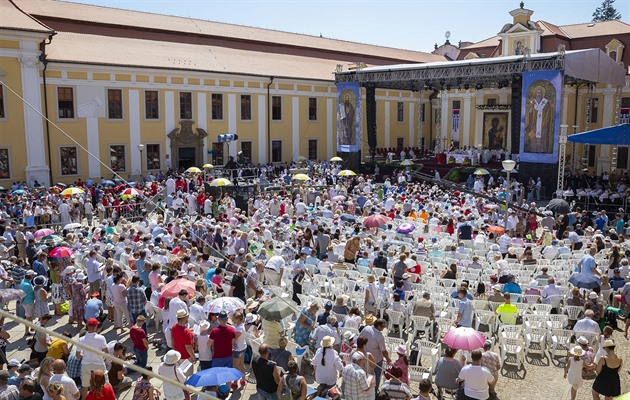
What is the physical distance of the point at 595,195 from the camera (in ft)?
79.7

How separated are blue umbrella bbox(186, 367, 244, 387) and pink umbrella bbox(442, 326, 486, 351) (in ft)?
9.52

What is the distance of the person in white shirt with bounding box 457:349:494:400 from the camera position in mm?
6586

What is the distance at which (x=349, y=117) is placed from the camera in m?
34.6

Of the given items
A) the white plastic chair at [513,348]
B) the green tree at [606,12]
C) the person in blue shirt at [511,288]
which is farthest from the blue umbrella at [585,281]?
the green tree at [606,12]

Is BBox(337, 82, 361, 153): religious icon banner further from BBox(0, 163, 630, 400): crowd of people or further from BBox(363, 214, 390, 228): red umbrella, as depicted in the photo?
BBox(363, 214, 390, 228): red umbrella

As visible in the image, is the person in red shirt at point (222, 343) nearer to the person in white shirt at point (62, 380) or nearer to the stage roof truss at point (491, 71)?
the person in white shirt at point (62, 380)

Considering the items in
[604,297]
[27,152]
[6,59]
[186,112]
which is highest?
[6,59]

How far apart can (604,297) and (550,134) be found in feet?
52.3

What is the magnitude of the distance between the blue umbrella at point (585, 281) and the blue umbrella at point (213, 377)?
23.4ft

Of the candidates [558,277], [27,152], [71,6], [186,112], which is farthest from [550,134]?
[71,6]

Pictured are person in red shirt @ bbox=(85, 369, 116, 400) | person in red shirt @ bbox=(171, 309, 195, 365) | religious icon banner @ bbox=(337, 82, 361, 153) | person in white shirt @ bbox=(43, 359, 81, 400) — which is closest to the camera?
person in red shirt @ bbox=(85, 369, 116, 400)

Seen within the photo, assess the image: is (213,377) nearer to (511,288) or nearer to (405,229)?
(511,288)

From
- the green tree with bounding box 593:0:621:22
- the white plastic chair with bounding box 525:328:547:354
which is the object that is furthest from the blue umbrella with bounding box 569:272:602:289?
the green tree with bounding box 593:0:621:22

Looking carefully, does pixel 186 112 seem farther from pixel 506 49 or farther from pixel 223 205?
pixel 506 49
